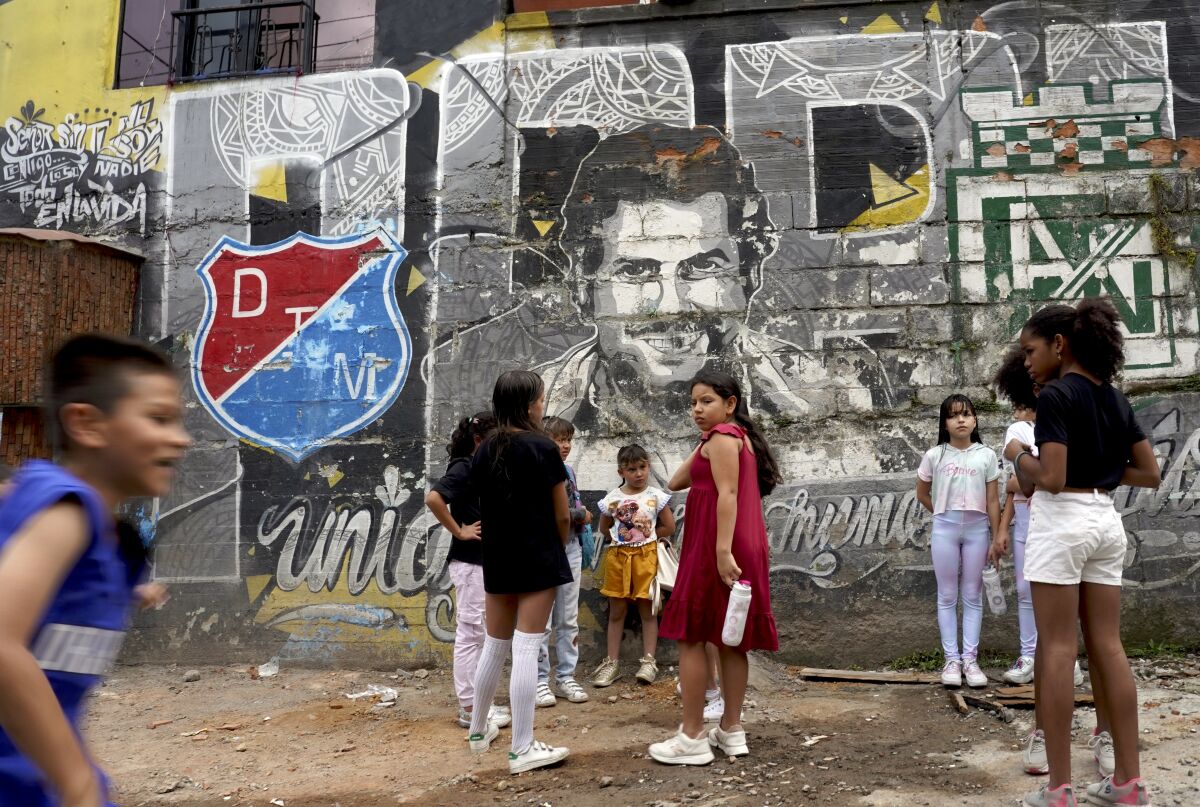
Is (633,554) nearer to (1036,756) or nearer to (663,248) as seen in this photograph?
(663,248)

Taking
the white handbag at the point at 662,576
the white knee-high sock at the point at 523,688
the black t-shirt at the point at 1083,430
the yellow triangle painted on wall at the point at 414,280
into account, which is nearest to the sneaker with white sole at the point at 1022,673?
the white handbag at the point at 662,576

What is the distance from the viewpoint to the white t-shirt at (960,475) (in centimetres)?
565

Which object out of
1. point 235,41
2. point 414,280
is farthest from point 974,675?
point 235,41

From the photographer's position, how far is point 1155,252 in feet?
21.2

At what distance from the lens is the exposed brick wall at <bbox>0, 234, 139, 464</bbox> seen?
22.7 ft

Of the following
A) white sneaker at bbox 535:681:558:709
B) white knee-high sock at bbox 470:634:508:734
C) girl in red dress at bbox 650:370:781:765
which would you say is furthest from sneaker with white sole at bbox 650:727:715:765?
white sneaker at bbox 535:681:558:709

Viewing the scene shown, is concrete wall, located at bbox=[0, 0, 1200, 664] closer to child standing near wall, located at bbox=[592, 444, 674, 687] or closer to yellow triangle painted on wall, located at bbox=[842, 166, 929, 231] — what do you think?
yellow triangle painted on wall, located at bbox=[842, 166, 929, 231]

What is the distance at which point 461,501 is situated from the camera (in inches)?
215

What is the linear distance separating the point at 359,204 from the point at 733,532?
438 centimetres

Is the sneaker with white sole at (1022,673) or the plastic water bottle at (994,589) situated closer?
the plastic water bottle at (994,589)

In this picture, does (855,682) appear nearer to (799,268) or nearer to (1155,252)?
(799,268)

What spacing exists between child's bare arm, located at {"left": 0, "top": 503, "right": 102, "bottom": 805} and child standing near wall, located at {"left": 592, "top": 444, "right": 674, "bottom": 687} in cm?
472

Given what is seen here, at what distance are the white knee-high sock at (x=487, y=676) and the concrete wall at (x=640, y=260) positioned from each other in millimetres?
1893

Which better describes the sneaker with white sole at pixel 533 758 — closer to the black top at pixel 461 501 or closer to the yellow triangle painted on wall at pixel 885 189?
the black top at pixel 461 501
